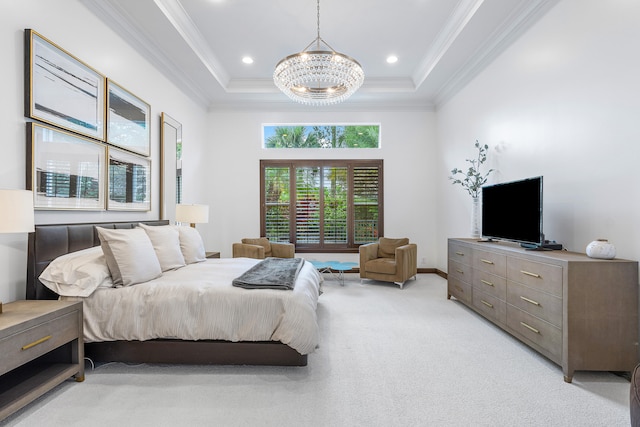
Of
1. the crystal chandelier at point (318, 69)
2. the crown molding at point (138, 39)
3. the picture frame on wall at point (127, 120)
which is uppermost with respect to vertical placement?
the crown molding at point (138, 39)

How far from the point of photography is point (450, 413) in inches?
72.5

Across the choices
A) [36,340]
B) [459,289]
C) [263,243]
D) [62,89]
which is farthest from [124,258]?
[459,289]

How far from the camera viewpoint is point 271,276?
2.71 m

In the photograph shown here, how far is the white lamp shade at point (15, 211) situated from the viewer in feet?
5.74

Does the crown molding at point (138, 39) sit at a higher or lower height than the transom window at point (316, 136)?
higher

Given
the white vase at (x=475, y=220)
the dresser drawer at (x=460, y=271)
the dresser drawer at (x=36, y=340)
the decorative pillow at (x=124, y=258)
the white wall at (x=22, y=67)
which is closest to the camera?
the dresser drawer at (x=36, y=340)

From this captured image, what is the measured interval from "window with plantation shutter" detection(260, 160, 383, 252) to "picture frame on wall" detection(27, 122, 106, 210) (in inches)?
127

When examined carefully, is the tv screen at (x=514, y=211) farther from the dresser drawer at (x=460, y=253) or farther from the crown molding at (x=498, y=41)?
the crown molding at (x=498, y=41)

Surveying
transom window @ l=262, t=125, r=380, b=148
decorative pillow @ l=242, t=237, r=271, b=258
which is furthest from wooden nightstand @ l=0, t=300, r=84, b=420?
transom window @ l=262, t=125, r=380, b=148

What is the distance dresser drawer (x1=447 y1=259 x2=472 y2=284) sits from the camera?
12.1 ft

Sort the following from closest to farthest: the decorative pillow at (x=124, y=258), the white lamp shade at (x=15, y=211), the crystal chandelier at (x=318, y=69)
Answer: the white lamp shade at (x=15, y=211) → the decorative pillow at (x=124, y=258) → the crystal chandelier at (x=318, y=69)

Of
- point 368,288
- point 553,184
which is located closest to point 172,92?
point 368,288

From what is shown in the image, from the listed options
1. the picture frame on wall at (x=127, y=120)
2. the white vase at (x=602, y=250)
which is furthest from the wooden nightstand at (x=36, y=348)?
the white vase at (x=602, y=250)

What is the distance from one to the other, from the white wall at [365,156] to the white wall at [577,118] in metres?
1.94
